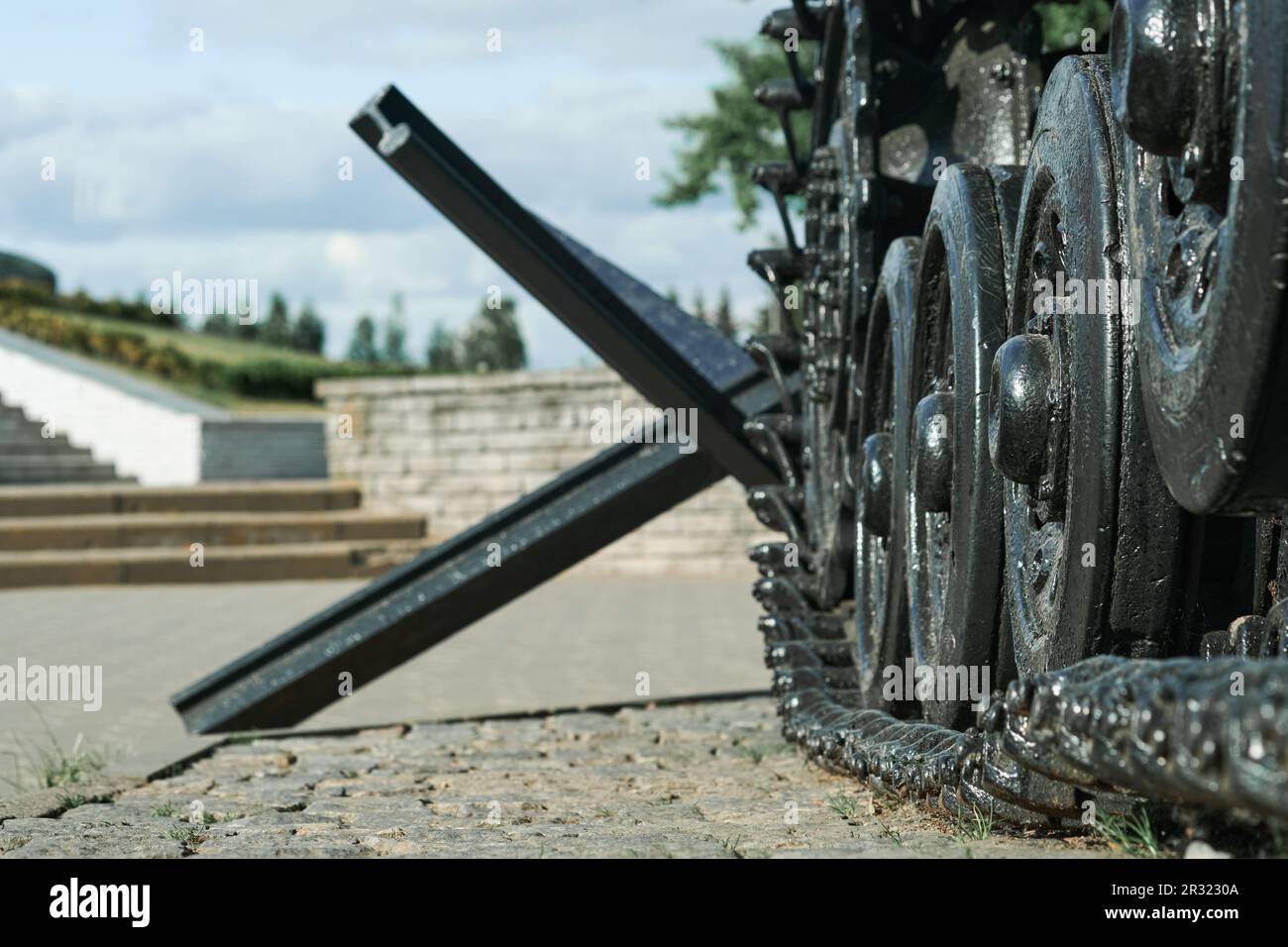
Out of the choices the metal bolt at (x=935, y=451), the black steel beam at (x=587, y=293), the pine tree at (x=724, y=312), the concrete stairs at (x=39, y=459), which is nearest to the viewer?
the metal bolt at (x=935, y=451)

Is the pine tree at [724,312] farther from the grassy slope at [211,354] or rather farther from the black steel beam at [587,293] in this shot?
the black steel beam at [587,293]

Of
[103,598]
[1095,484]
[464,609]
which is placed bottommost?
[103,598]

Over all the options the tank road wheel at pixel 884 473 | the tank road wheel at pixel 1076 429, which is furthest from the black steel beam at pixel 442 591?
the tank road wheel at pixel 1076 429

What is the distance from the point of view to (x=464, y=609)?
6164 millimetres

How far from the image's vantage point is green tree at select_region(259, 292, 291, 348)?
39.7 metres

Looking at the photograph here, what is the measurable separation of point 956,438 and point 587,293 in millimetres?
2637

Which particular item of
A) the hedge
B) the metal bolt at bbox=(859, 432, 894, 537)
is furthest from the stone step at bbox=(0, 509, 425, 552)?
the metal bolt at bbox=(859, 432, 894, 537)

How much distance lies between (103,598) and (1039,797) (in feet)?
38.9

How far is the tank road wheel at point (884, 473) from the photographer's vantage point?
386cm

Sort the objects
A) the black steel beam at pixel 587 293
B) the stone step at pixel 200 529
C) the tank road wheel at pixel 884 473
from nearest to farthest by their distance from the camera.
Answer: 1. the tank road wheel at pixel 884 473
2. the black steel beam at pixel 587 293
3. the stone step at pixel 200 529

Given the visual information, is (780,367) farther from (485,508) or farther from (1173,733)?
(485,508)

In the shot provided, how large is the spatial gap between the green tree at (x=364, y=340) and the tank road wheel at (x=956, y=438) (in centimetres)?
3583
